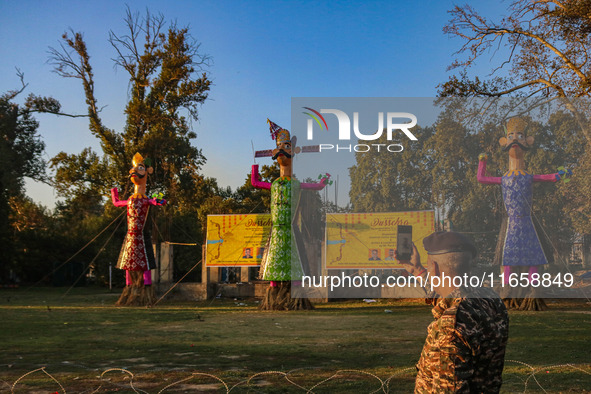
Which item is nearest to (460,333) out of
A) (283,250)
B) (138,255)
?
(283,250)

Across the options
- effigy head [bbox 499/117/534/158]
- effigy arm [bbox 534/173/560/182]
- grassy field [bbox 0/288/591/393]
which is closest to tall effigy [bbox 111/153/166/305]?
grassy field [bbox 0/288/591/393]

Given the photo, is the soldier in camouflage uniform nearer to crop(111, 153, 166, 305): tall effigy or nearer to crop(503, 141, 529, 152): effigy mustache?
crop(503, 141, 529, 152): effigy mustache

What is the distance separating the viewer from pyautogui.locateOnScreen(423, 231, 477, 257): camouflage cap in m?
2.76

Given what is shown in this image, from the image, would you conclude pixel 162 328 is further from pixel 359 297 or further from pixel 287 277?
pixel 359 297

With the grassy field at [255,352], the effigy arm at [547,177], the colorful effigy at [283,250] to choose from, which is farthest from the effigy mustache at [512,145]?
the colorful effigy at [283,250]

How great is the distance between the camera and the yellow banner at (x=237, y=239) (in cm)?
1967

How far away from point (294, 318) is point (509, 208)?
5754 millimetres

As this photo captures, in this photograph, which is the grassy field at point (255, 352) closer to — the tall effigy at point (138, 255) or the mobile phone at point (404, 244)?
the mobile phone at point (404, 244)

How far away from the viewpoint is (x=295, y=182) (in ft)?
49.9

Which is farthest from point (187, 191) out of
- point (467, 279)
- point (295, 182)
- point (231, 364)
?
point (467, 279)

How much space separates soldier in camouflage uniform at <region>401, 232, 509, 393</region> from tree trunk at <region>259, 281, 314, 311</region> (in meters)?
12.4

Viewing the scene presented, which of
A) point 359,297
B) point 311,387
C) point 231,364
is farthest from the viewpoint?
point 359,297

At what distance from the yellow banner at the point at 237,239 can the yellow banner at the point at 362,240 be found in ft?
8.40

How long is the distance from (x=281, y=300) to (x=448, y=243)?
12.5 metres
